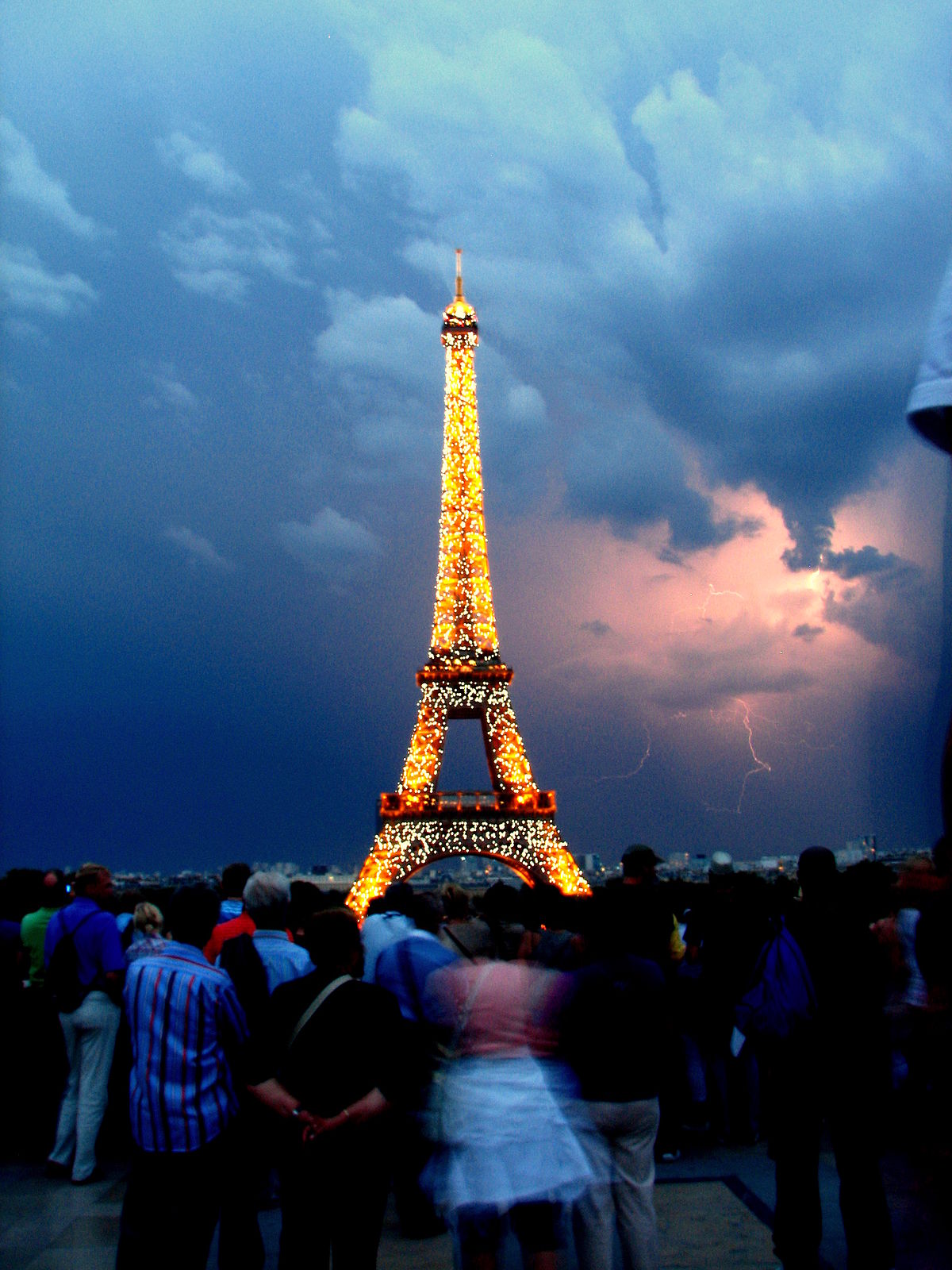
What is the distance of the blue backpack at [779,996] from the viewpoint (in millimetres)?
4555

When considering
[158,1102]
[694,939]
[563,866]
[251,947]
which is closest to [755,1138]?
[694,939]

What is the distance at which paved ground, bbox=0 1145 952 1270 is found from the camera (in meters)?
5.27

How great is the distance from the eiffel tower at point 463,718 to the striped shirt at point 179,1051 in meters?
26.1

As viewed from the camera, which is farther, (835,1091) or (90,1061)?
(90,1061)

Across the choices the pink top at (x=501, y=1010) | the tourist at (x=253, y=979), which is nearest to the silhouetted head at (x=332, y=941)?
the pink top at (x=501, y=1010)

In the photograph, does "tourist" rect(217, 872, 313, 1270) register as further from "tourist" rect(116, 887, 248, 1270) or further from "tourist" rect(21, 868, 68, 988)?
"tourist" rect(21, 868, 68, 988)

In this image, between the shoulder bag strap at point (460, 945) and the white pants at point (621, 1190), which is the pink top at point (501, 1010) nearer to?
the white pants at point (621, 1190)

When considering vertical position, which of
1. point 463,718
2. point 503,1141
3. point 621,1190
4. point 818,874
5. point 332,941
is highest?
point 463,718

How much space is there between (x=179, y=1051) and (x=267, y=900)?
119 centimetres

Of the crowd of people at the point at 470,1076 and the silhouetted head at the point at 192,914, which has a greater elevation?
the silhouetted head at the point at 192,914

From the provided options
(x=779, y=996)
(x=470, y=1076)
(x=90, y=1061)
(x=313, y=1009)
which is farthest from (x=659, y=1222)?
(x=90, y=1061)

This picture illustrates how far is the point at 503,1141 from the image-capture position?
3391 millimetres

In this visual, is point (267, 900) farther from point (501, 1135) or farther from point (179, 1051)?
point (501, 1135)

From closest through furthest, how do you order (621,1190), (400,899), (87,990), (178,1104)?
(178,1104)
(621,1190)
(400,899)
(87,990)
